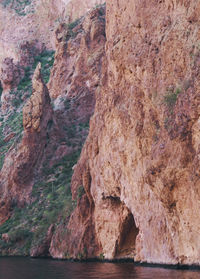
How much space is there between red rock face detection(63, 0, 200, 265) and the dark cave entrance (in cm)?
8

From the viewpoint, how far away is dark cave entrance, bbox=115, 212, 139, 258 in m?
44.5

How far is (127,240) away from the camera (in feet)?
150

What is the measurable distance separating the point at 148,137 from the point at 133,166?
128 inches

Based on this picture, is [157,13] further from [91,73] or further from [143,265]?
[91,73]

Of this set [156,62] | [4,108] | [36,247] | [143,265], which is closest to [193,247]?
[143,265]

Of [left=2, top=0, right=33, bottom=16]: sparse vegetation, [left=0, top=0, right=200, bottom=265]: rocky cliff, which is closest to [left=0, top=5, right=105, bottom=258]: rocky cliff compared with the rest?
[left=0, top=0, right=200, bottom=265]: rocky cliff

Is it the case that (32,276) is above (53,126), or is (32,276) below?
below

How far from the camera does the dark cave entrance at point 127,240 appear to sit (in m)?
44.5

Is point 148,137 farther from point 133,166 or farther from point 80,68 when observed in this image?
point 80,68

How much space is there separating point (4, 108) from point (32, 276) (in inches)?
2784

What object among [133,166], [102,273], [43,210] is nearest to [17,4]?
[43,210]

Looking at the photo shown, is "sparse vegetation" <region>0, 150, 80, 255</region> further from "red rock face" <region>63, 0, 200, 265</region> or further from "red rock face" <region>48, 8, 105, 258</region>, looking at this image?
"red rock face" <region>63, 0, 200, 265</region>

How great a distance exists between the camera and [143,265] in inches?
1489

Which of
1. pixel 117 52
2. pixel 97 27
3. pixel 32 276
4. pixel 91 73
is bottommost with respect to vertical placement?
pixel 32 276
